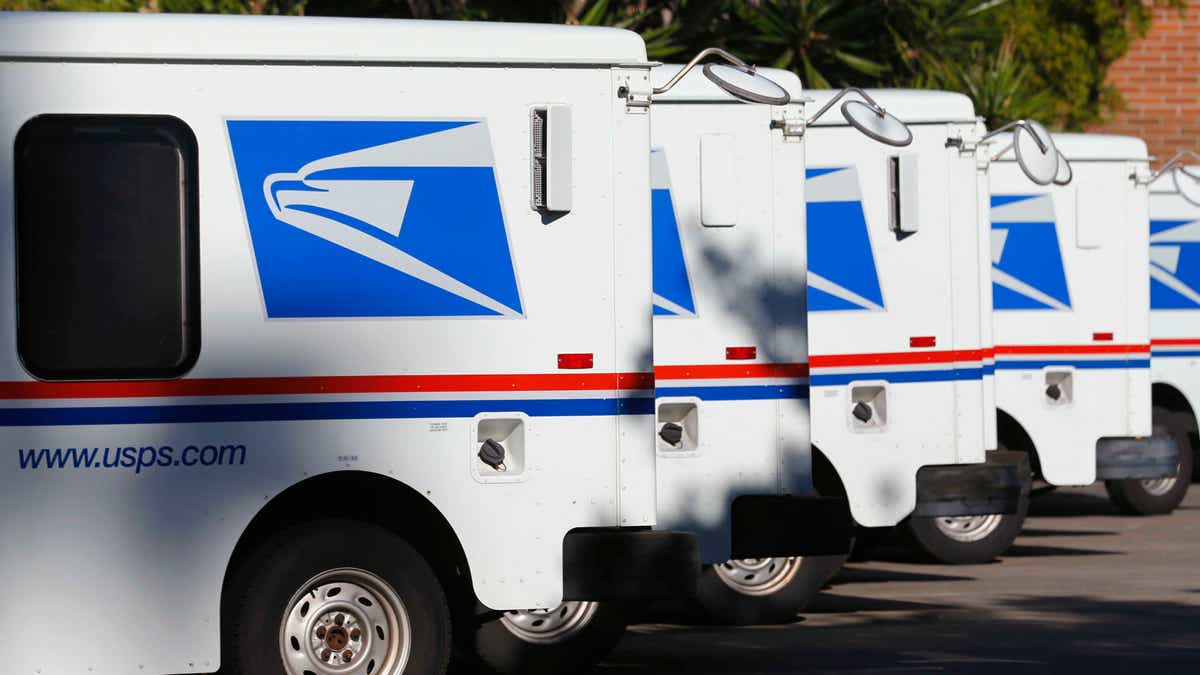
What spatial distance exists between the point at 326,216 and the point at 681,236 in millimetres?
2723

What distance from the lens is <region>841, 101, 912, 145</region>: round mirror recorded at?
9.31m

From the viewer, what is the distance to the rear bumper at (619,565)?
7758mm

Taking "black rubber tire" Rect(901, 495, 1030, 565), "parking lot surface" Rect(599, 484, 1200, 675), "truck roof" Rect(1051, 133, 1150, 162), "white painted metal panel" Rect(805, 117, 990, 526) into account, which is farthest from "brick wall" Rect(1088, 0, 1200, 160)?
"white painted metal panel" Rect(805, 117, 990, 526)

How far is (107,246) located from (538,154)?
1.67 meters

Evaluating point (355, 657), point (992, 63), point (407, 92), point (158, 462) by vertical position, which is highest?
point (992, 63)

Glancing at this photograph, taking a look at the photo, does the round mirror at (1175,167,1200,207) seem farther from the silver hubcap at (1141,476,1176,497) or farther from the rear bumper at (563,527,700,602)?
the rear bumper at (563,527,700,602)

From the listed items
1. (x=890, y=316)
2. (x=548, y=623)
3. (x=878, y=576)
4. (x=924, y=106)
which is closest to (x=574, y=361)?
(x=548, y=623)

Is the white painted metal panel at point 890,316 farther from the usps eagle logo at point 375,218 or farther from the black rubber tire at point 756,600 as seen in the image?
the usps eagle logo at point 375,218

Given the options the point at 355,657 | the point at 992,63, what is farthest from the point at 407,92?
the point at 992,63

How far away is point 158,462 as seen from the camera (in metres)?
7.39

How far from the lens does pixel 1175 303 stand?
16.9 meters

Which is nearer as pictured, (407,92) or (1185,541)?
A: (407,92)

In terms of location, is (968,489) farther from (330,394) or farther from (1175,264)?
(1175,264)

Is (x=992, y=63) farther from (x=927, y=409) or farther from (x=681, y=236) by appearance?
(x=681, y=236)
